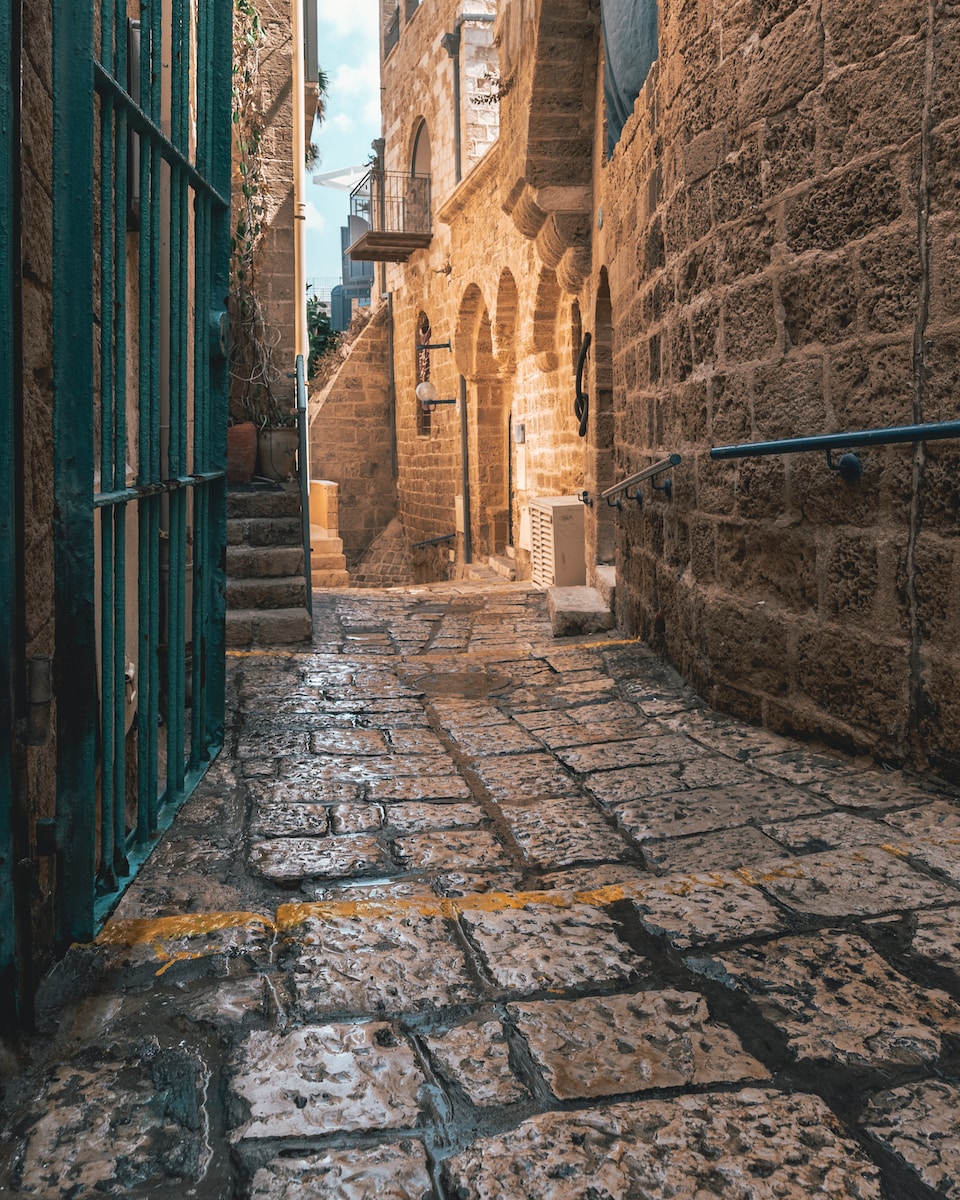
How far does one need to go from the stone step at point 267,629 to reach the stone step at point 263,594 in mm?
190

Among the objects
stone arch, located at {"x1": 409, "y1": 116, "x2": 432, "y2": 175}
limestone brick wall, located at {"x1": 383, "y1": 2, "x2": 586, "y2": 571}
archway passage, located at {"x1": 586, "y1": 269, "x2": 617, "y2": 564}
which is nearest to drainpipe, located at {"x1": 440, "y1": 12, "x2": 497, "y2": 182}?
limestone brick wall, located at {"x1": 383, "y1": 2, "x2": 586, "y2": 571}

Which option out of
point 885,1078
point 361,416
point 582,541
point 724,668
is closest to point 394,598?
point 582,541

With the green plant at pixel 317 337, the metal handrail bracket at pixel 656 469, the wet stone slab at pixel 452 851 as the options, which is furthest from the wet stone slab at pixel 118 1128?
the green plant at pixel 317 337

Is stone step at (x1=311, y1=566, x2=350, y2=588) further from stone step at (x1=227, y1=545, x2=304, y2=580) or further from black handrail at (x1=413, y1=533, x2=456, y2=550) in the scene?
stone step at (x1=227, y1=545, x2=304, y2=580)

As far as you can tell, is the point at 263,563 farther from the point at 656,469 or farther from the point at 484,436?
the point at 484,436

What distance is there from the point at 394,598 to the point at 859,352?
17.4 feet

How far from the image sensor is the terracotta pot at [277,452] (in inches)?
292

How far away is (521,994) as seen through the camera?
197 cm

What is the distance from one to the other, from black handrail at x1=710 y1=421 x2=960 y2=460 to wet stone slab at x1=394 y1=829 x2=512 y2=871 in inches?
59.6

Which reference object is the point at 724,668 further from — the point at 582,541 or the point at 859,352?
the point at 582,541

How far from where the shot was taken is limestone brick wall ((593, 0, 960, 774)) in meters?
3.04

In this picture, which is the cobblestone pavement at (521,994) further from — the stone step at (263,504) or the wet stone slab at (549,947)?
the stone step at (263,504)

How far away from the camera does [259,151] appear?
7496 millimetres

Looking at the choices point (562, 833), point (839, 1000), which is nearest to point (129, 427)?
point (562, 833)
